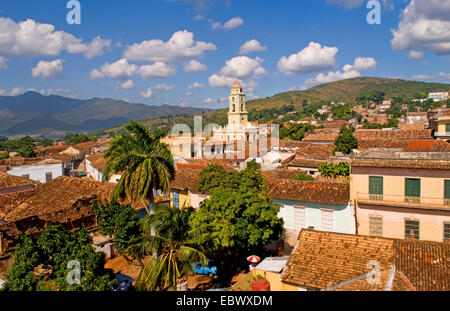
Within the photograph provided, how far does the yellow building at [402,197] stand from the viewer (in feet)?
52.4

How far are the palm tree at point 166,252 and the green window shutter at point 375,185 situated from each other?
34.4 feet

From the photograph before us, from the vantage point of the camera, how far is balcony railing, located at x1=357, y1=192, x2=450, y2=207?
15961 mm

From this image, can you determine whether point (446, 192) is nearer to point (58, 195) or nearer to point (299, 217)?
point (299, 217)

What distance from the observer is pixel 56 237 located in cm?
1016

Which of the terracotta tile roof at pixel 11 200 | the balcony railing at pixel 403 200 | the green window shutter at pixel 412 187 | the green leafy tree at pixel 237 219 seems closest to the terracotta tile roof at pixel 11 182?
the terracotta tile roof at pixel 11 200

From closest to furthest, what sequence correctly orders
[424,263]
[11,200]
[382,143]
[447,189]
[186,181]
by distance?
[424,263], [447,189], [11,200], [186,181], [382,143]

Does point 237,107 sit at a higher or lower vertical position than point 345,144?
higher

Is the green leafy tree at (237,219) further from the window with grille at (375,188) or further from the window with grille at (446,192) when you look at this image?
the window with grille at (446,192)

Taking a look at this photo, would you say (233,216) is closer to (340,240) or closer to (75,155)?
(340,240)

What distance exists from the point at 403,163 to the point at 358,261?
26.8 feet

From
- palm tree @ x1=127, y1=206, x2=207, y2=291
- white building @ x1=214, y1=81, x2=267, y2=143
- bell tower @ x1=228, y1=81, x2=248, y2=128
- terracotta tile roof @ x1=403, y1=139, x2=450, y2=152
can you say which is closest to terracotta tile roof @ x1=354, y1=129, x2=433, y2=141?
terracotta tile roof @ x1=403, y1=139, x2=450, y2=152

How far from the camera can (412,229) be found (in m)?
16.6

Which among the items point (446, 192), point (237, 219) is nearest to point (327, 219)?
point (446, 192)
